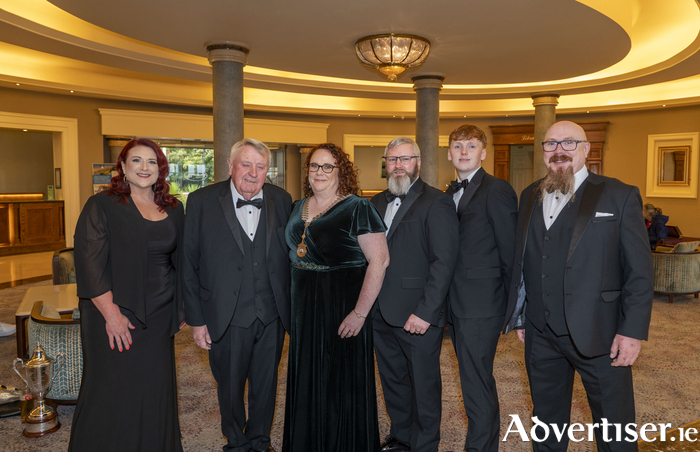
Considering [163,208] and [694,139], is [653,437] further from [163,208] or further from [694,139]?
[694,139]

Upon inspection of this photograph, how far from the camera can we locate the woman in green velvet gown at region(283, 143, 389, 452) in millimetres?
2623

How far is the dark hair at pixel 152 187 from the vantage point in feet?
8.34

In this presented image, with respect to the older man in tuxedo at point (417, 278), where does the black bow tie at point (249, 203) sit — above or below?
above

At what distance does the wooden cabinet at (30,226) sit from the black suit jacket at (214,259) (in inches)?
418

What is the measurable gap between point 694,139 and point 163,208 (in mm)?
13720

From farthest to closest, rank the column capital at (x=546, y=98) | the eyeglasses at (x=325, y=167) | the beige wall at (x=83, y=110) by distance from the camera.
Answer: the column capital at (x=546, y=98), the beige wall at (x=83, y=110), the eyeglasses at (x=325, y=167)

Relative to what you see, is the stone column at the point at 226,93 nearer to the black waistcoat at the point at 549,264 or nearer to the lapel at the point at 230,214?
the lapel at the point at 230,214

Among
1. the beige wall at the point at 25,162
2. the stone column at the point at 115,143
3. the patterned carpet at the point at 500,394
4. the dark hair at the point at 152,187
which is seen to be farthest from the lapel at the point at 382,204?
the beige wall at the point at 25,162

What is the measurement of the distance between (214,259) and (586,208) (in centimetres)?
191

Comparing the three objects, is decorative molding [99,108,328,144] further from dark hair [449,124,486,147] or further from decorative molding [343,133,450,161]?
dark hair [449,124,486,147]

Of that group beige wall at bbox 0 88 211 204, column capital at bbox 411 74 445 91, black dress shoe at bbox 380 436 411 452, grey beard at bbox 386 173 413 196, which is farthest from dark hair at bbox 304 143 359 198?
beige wall at bbox 0 88 211 204

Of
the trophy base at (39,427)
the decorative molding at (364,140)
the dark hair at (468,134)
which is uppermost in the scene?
the decorative molding at (364,140)

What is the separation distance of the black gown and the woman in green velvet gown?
686mm

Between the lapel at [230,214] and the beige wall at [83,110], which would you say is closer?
the lapel at [230,214]
